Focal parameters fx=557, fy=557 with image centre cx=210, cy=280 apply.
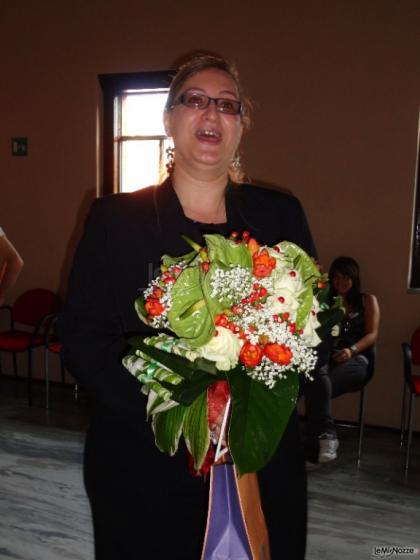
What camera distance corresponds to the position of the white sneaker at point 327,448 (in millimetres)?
3922

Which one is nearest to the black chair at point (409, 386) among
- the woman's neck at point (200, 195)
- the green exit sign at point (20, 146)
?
the woman's neck at point (200, 195)

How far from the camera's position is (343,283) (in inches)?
176

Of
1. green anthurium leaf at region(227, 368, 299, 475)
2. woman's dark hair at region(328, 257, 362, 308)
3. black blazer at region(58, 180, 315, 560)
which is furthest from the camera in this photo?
woman's dark hair at region(328, 257, 362, 308)

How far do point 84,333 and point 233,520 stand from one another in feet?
1.86

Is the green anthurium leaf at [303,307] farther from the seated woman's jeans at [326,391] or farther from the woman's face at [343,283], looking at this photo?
the woman's face at [343,283]

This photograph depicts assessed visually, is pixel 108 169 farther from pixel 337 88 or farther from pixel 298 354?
pixel 298 354

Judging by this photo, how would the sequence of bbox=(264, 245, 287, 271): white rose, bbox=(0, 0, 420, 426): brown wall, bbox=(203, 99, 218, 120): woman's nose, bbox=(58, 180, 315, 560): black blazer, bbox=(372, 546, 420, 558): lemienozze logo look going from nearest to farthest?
bbox=(264, 245, 287, 271): white rose
bbox=(58, 180, 315, 560): black blazer
bbox=(203, 99, 218, 120): woman's nose
bbox=(372, 546, 420, 558): lemienozze logo
bbox=(0, 0, 420, 426): brown wall

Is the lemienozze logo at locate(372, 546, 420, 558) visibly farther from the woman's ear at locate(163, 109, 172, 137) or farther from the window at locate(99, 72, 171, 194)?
the window at locate(99, 72, 171, 194)

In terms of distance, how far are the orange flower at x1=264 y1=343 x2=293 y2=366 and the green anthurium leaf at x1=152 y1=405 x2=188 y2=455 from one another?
0.22 m

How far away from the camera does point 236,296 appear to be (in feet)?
3.59

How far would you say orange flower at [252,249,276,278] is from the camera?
111 centimetres

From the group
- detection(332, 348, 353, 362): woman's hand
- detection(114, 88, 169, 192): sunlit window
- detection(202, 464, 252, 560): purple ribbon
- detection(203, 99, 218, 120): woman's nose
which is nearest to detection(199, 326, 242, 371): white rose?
detection(202, 464, 252, 560): purple ribbon

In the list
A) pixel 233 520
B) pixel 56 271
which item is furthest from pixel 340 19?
pixel 233 520

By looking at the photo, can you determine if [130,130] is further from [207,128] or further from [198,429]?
[198,429]
